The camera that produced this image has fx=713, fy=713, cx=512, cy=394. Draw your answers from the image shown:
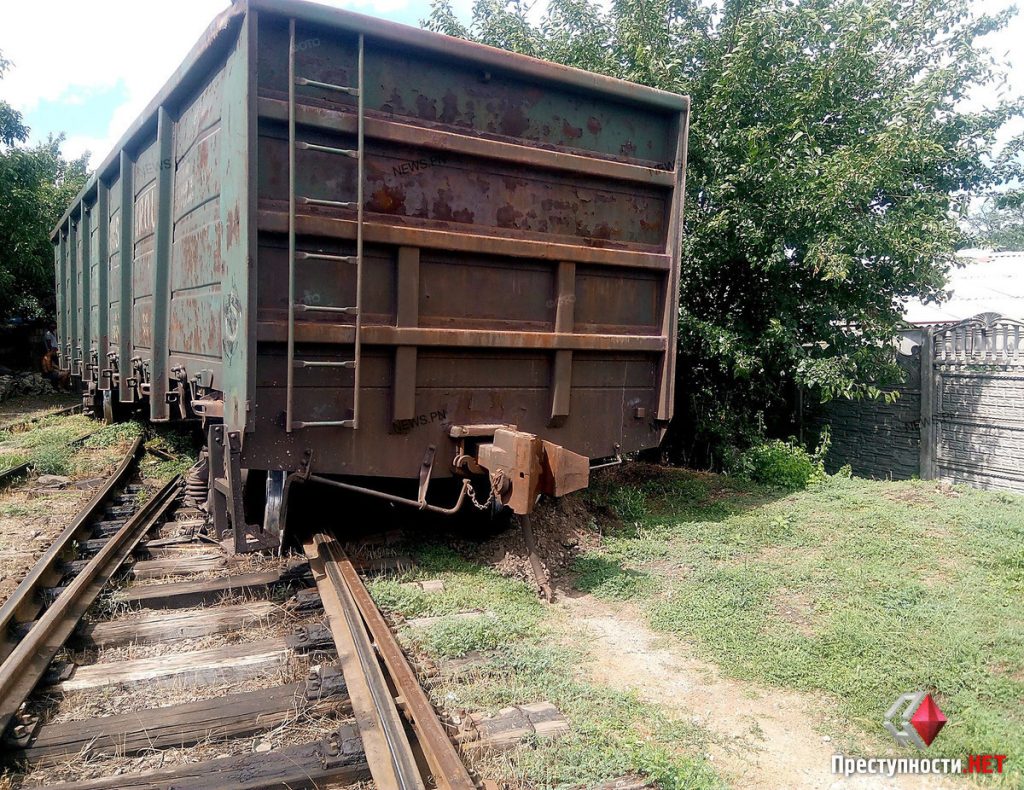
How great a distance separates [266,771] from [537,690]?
116 centimetres

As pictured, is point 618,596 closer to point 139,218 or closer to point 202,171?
point 202,171

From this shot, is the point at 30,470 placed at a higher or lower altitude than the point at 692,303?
lower

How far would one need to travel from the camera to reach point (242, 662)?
3.48 m

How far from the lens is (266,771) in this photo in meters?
2.59

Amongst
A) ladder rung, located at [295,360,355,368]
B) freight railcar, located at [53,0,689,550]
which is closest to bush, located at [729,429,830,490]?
freight railcar, located at [53,0,689,550]

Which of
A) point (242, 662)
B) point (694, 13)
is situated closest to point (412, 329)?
point (242, 662)

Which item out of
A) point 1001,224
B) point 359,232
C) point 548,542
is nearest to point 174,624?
point 359,232

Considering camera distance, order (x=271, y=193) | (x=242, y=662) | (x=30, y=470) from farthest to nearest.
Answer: (x=30, y=470) < (x=271, y=193) < (x=242, y=662)

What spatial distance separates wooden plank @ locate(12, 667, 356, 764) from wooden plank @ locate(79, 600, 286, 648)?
830mm

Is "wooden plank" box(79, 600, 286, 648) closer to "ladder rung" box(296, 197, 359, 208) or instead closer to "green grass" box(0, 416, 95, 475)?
"ladder rung" box(296, 197, 359, 208)

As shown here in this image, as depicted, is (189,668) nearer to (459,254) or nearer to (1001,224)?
(459,254)

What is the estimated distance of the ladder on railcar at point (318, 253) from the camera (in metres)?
3.87

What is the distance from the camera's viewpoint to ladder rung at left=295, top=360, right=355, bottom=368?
13.3ft

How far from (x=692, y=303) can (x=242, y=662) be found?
6992 mm
